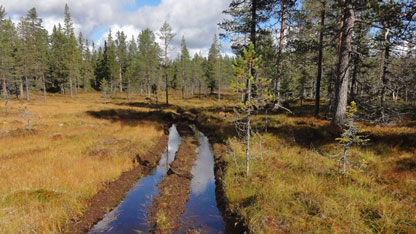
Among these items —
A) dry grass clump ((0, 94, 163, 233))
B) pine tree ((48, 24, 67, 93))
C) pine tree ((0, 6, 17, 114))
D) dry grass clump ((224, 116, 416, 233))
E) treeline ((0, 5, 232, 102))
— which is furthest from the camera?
pine tree ((48, 24, 67, 93))

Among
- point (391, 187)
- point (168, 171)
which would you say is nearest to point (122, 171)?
point (168, 171)

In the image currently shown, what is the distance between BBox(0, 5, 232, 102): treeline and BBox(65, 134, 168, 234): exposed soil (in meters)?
32.4

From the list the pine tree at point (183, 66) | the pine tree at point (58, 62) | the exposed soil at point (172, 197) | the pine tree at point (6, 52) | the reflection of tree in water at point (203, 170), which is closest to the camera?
the exposed soil at point (172, 197)

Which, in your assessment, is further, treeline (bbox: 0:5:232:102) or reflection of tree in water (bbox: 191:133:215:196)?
treeline (bbox: 0:5:232:102)

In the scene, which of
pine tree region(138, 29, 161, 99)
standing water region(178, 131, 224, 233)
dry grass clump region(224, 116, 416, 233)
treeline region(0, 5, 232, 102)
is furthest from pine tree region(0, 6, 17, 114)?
dry grass clump region(224, 116, 416, 233)

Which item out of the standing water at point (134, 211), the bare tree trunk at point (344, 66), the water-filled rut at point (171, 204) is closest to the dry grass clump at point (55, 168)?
the standing water at point (134, 211)

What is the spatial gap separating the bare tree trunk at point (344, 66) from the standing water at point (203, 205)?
7.37m

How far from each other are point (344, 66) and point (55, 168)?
47.9 ft

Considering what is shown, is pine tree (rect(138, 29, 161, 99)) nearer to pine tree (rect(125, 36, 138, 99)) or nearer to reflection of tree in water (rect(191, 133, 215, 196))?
pine tree (rect(125, 36, 138, 99))

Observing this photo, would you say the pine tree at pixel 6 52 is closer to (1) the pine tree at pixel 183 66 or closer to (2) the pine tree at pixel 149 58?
(2) the pine tree at pixel 149 58

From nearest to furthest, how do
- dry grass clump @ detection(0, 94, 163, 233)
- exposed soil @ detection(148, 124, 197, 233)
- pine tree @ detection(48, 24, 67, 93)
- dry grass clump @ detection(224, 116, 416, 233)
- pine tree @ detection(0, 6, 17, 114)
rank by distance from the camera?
dry grass clump @ detection(224, 116, 416, 233) → dry grass clump @ detection(0, 94, 163, 233) → exposed soil @ detection(148, 124, 197, 233) → pine tree @ detection(0, 6, 17, 114) → pine tree @ detection(48, 24, 67, 93)

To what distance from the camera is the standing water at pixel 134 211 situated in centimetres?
740

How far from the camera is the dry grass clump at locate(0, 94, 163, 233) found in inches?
274

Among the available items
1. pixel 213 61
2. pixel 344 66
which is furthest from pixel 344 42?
pixel 213 61
